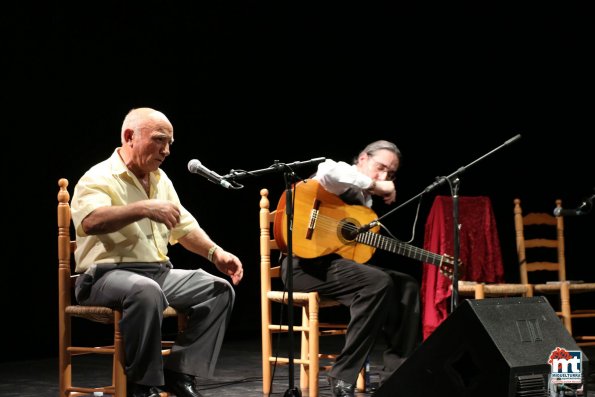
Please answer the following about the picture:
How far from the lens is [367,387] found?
3734 millimetres

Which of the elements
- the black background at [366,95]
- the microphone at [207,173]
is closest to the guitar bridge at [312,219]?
the microphone at [207,173]

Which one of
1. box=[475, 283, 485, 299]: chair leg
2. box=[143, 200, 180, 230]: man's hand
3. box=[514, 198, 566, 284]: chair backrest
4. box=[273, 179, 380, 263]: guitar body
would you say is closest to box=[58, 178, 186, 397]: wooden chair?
box=[143, 200, 180, 230]: man's hand

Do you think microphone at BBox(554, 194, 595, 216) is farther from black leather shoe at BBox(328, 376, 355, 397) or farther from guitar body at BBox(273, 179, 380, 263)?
black leather shoe at BBox(328, 376, 355, 397)

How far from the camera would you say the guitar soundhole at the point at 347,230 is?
3611mm

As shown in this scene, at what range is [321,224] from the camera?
3584mm

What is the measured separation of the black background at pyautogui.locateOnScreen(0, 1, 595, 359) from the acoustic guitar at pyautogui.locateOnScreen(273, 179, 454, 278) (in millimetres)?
1693

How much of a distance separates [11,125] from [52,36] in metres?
0.56

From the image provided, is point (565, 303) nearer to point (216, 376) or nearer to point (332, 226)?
point (332, 226)

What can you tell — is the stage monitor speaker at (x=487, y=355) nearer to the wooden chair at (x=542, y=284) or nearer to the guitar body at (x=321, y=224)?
the guitar body at (x=321, y=224)

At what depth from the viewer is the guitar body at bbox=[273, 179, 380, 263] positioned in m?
3.55

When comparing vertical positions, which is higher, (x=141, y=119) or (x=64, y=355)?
(x=141, y=119)

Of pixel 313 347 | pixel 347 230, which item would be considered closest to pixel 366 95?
pixel 347 230

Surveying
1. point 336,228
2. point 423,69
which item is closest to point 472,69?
point 423,69

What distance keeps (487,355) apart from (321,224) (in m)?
1.26
